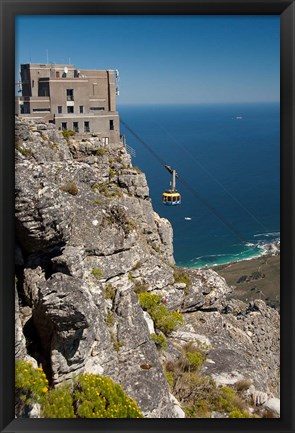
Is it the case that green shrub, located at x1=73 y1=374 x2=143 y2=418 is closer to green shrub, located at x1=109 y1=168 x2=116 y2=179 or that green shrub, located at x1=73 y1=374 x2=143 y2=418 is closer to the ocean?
green shrub, located at x1=109 y1=168 x2=116 y2=179

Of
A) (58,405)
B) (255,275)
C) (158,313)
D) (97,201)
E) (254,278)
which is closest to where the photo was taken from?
(58,405)

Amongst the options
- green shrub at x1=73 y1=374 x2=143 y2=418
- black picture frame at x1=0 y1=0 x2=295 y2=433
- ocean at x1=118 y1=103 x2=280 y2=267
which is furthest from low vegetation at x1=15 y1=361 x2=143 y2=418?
ocean at x1=118 y1=103 x2=280 y2=267

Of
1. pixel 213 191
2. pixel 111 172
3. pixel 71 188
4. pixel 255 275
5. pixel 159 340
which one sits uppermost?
pixel 213 191

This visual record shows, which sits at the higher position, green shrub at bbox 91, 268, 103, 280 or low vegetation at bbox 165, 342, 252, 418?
green shrub at bbox 91, 268, 103, 280

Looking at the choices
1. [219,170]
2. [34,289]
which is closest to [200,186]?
[219,170]

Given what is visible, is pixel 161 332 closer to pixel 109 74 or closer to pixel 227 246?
pixel 109 74

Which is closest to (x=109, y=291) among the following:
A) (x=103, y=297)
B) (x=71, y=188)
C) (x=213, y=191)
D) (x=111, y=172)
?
(x=103, y=297)

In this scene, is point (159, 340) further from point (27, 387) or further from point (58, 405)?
point (27, 387)
